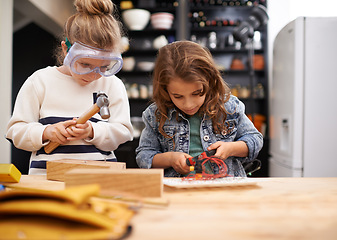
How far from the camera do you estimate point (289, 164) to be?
2.85 m

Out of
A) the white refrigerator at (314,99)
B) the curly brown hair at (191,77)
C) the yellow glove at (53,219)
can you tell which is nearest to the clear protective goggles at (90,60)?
the curly brown hair at (191,77)

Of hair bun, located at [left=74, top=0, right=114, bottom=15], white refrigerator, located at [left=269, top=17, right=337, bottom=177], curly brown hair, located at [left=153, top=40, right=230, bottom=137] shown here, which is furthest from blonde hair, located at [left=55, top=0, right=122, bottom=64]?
white refrigerator, located at [left=269, top=17, right=337, bottom=177]

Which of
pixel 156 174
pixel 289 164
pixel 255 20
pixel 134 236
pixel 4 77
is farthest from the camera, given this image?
pixel 255 20

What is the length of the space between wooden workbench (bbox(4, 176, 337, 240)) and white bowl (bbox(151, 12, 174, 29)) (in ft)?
12.1

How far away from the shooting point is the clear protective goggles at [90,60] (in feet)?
3.92

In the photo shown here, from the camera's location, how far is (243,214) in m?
0.63

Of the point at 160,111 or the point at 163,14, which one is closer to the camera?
the point at 160,111

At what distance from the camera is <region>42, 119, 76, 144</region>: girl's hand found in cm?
124

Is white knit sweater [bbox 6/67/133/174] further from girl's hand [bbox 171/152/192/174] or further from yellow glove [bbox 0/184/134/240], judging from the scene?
yellow glove [bbox 0/184/134/240]

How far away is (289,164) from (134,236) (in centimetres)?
259

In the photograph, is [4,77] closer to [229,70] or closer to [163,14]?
[163,14]

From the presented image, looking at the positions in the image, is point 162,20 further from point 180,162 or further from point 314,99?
point 180,162

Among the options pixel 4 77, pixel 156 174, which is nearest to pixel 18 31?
pixel 4 77

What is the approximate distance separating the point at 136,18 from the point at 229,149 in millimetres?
3428
